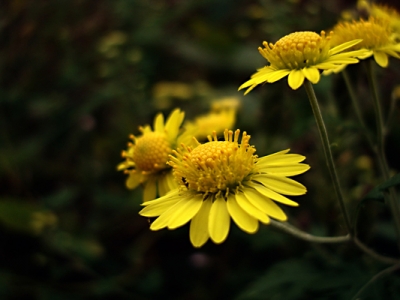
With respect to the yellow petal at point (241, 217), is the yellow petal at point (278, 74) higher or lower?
higher

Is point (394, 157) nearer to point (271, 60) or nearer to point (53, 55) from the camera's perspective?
point (271, 60)

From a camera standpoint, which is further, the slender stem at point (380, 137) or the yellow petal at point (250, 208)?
the slender stem at point (380, 137)

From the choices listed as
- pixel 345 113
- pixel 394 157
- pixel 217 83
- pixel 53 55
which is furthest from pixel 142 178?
pixel 217 83

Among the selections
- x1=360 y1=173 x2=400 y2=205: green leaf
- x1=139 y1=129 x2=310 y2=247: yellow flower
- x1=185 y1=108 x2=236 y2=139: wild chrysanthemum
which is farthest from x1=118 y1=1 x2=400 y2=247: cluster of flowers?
x1=185 y1=108 x2=236 y2=139: wild chrysanthemum

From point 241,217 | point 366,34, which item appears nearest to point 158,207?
point 241,217


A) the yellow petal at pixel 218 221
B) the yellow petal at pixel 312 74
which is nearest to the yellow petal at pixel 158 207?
the yellow petal at pixel 218 221

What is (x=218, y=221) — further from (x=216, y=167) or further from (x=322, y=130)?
(x=322, y=130)

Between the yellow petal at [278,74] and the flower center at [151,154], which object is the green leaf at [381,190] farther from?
the flower center at [151,154]
